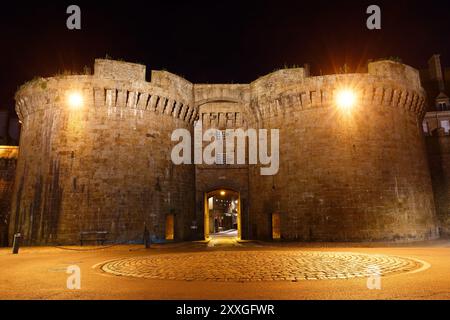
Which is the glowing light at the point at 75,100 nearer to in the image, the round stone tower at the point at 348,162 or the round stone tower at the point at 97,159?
the round stone tower at the point at 97,159

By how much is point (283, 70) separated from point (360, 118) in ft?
17.3

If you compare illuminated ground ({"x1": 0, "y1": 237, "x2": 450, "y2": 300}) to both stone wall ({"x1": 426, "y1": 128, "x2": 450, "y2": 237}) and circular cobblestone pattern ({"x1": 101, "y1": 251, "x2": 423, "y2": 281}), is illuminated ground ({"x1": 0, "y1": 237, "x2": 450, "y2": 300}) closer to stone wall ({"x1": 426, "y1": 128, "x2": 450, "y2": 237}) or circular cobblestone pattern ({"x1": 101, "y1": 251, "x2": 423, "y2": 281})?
circular cobblestone pattern ({"x1": 101, "y1": 251, "x2": 423, "y2": 281})

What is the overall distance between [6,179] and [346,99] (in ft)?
75.6

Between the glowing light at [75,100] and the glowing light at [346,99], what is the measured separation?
46.9 ft

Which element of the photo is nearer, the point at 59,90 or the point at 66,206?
the point at 66,206

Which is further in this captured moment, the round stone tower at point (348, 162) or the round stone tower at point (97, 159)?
the round stone tower at point (348, 162)

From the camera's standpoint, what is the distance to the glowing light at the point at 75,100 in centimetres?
1767

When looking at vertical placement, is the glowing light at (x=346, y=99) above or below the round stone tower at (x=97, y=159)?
above

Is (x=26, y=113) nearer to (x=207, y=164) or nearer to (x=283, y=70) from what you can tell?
(x=207, y=164)

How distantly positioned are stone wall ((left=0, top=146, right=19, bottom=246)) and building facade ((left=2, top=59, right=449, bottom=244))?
4411 mm

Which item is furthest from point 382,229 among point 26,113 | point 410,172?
point 26,113

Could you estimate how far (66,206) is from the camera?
54.6ft

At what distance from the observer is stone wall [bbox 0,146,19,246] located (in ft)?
Answer: 71.2

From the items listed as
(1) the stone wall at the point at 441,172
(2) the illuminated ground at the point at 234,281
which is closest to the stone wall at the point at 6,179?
(2) the illuminated ground at the point at 234,281
